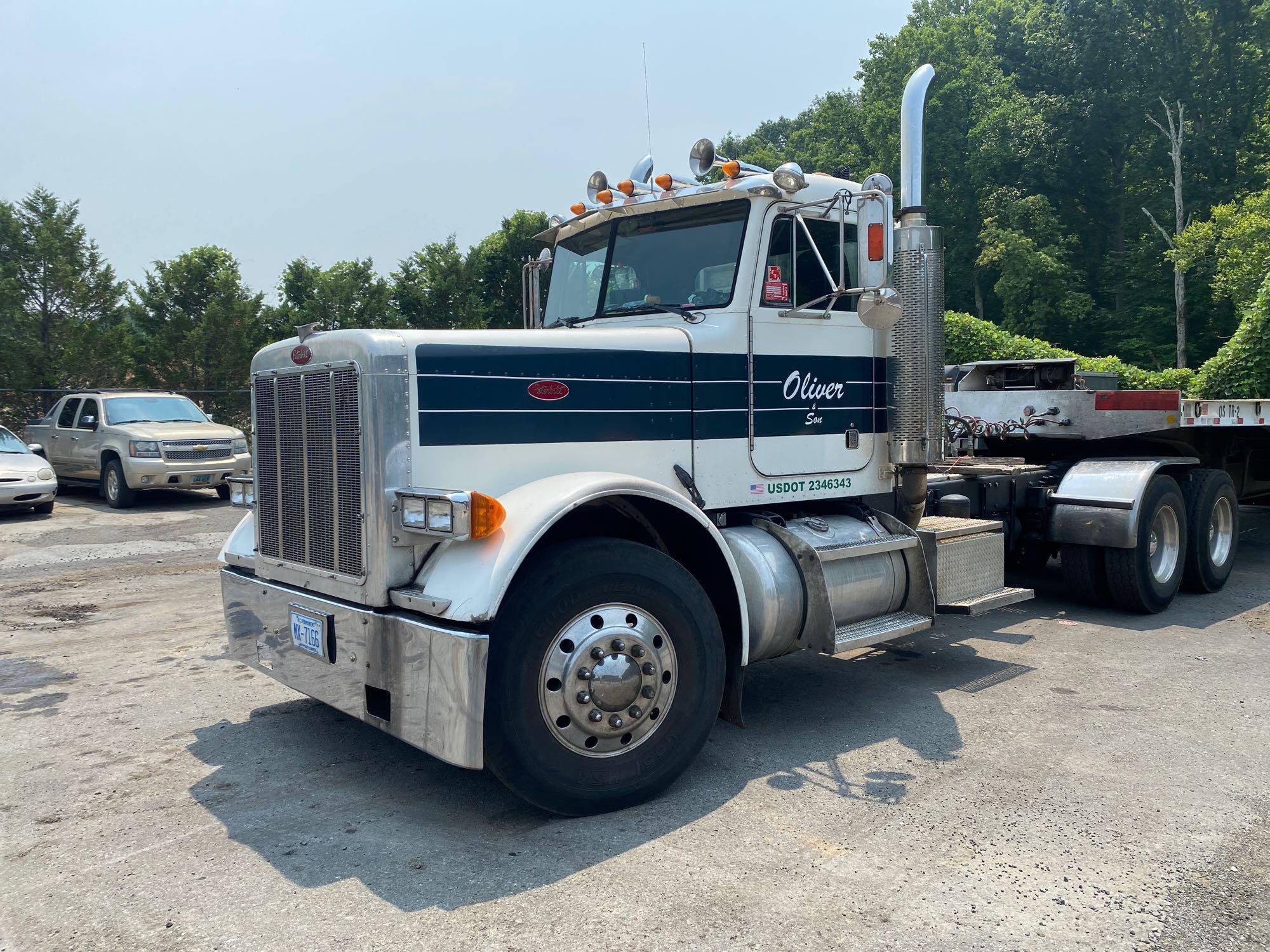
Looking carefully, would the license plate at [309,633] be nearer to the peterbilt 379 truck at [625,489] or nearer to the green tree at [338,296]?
the peterbilt 379 truck at [625,489]

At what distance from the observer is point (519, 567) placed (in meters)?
4.02

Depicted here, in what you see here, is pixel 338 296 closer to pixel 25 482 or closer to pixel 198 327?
pixel 198 327

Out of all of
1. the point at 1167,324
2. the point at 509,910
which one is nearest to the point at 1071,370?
the point at 509,910

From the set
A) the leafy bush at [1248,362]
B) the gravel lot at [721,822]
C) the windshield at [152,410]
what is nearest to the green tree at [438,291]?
the windshield at [152,410]

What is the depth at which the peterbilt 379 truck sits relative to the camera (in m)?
3.92

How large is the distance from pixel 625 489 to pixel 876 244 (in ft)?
6.64

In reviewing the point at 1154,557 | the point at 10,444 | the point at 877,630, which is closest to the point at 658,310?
the point at 877,630

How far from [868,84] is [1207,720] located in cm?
4485

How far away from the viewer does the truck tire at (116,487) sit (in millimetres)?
15133

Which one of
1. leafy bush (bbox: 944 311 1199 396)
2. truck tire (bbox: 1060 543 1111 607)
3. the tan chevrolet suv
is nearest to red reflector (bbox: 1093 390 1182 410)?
truck tire (bbox: 1060 543 1111 607)

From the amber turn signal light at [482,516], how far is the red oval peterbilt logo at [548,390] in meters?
0.71

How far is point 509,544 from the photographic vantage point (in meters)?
3.83

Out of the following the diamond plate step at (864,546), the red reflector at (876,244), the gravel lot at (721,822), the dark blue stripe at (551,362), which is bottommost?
the gravel lot at (721,822)

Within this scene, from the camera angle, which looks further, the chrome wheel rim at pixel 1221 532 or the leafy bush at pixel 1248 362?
the leafy bush at pixel 1248 362
